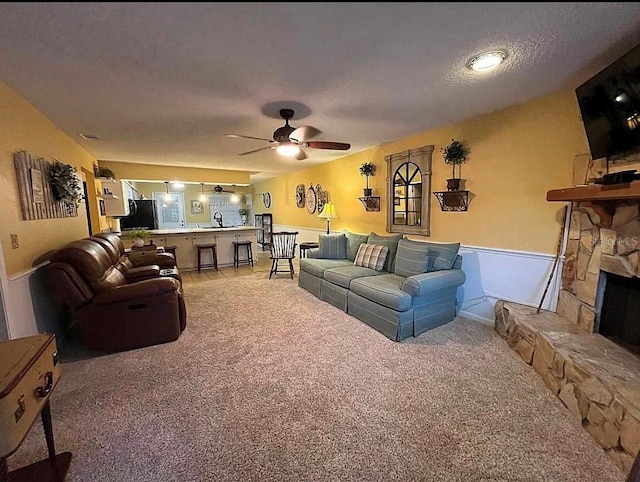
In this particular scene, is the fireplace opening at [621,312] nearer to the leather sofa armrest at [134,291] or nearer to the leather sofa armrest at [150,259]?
the leather sofa armrest at [134,291]

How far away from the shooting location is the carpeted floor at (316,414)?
1.52m

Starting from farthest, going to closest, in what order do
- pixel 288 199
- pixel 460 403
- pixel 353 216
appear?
pixel 288 199
pixel 353 216
pixel 460 403

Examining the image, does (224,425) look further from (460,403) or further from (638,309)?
(638,309)

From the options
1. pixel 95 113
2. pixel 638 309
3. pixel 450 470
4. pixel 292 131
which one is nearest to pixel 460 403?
pixel 450 470

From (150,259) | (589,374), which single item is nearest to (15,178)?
(150,259)

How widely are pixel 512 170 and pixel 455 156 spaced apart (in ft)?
2.07

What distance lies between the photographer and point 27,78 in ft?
6.89

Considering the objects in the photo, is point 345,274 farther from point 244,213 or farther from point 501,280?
point 244,213

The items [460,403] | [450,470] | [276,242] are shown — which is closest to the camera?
[450,470]

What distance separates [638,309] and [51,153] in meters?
5.54

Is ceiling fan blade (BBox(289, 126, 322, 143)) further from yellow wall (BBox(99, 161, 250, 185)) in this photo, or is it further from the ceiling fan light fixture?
yellow wall (BBox(99, 161, 250, 185))

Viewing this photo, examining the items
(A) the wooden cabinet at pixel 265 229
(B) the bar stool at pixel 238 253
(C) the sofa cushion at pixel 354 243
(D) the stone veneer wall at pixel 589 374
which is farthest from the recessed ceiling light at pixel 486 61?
(A) the wooden cabinet at pixel 265 229

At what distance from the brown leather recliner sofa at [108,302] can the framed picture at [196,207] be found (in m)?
7.73

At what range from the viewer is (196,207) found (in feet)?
34.3
